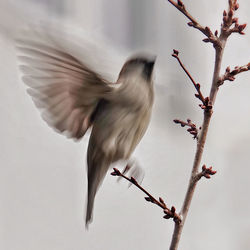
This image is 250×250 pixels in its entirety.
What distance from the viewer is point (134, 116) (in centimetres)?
136

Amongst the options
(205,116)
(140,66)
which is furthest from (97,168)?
(205,116)

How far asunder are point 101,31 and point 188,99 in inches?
21.6

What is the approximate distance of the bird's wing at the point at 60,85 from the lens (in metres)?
1.13

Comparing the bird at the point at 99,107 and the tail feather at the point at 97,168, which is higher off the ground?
the bird at the point at 99,107

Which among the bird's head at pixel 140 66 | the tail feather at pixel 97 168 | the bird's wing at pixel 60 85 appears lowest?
the tail feather at pixel 97 168

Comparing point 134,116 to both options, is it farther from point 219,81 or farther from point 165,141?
point 165,141

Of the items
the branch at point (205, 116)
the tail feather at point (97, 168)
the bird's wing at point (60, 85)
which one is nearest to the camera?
the branch at point (205, 116)

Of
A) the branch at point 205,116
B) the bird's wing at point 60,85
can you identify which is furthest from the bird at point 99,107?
the branch at point 205,116

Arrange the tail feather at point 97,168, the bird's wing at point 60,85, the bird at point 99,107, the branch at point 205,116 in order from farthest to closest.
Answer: the tail feather at point 97,168 → the bird at point 99,107 → the bird's wing at point 60,85 → the branch at point 205,116

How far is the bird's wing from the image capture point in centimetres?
113

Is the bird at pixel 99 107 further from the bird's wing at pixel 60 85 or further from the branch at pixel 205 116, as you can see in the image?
the branch at pixel 205 116

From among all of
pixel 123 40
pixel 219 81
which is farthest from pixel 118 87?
pixel 123 40

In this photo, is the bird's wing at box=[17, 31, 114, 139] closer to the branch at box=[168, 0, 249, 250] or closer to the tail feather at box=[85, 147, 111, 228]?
the tail feather at box=[85, 147, 111, 228]

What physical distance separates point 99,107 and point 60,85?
142 mm
